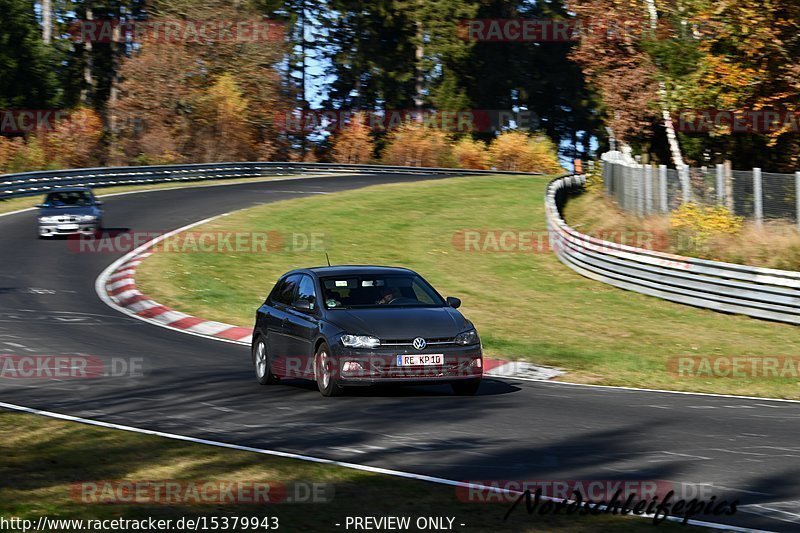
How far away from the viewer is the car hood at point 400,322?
1255 cm

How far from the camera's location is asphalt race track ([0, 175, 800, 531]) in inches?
344

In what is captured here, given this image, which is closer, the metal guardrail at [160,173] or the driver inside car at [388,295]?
the driver inside car at [388,295]

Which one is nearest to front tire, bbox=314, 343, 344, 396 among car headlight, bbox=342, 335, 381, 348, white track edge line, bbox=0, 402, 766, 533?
car headlight, bbox=342, 335, 381, 348

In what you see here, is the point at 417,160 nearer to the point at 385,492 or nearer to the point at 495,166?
the point at 495,166

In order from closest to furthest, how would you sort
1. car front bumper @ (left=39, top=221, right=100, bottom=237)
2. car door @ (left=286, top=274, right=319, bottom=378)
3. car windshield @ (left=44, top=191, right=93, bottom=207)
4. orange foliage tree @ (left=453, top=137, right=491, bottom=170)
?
1. car door @ (left=286, top=274, right=319, bottom=378)
2. car front bumper @ (left=39, top=221, right=100, bottom=237)
3. car windshield @ (left=44, top=191, right=93, bottom=207)
4. orange foliage tree @ (left=453, top=137, right=491, bottom=170)

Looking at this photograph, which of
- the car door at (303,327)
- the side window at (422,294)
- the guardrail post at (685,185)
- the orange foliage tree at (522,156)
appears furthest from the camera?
the orange foliage tree at (522,156)

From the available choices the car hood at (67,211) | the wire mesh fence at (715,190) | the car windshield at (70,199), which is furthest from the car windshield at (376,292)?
the car windshield at (70,199)

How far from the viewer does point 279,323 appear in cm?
1418

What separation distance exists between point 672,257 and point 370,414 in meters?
13.6

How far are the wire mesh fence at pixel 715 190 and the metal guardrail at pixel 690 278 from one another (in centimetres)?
235

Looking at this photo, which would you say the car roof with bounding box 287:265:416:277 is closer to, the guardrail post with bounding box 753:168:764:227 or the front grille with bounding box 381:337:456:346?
the front grille with bounding box 381:337:456:346

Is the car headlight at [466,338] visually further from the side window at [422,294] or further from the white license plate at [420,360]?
the side window at [422,294]

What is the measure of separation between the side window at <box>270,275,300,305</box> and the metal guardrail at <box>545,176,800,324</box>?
1005cm

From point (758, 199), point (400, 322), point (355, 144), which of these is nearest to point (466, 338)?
point (400, 322)
